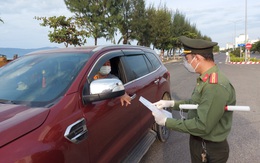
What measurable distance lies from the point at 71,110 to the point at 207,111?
109 cm

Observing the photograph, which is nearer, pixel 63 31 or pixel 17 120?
pixel 17 120

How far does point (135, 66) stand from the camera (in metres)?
3.92

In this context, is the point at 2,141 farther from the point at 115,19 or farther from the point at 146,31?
the point at 146,31

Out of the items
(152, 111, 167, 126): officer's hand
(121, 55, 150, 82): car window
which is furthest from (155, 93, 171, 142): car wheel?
(152, 111, 167, 126): officer's hand

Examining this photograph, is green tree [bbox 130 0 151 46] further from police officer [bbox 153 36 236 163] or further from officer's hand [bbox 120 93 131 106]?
police officer [bbox 153 36 236 163]

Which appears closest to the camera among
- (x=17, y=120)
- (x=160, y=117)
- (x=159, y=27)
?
(x=17, y=120)

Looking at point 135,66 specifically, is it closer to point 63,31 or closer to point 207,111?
point 207,111

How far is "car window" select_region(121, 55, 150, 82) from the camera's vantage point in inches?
144

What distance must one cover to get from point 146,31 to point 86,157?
3686cm

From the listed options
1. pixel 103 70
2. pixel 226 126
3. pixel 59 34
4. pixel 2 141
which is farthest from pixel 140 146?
pixel 59 34

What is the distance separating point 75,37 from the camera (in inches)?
817

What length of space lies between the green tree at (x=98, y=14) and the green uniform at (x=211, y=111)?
91.5 ft

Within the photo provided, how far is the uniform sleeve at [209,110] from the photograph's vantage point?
191cm

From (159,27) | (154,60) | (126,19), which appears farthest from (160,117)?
(159,27)
